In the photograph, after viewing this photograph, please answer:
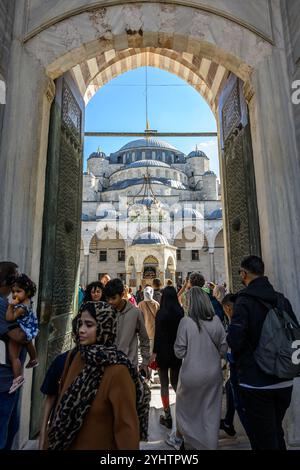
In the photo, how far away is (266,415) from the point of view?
5.18 ft

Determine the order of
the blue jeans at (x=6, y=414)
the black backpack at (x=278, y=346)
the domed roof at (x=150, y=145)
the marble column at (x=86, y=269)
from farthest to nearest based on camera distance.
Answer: the domed roof at (x=150, y=145) < the marble column at (x=86, y=269) < the blue jeans at (x=6, y=414) < the black backpack at (x=278, y=346)

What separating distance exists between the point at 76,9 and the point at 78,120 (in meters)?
1.23

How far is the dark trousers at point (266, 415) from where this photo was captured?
157 centimetres

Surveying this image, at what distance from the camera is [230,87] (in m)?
3.40

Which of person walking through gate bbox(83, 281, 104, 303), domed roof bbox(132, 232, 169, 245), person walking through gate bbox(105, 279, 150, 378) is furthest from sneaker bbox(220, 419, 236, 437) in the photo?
domed roof bbox(132, 232, 169, 245)

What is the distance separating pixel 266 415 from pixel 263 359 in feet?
1.05

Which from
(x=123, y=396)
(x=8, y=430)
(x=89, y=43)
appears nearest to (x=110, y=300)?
(x=8, y=430)

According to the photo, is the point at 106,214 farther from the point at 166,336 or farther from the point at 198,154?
the point at 166,336

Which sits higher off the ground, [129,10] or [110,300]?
[129,10]

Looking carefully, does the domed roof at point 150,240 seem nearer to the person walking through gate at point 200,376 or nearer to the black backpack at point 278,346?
the person walking through gate at point 200,376

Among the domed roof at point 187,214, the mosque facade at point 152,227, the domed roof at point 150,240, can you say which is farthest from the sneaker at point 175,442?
the domed roof at point 187,214

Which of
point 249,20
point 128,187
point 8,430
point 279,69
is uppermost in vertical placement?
point 128,187

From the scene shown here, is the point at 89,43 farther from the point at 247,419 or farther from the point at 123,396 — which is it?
the point at 247,419

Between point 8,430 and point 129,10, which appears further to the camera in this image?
point 129,10
